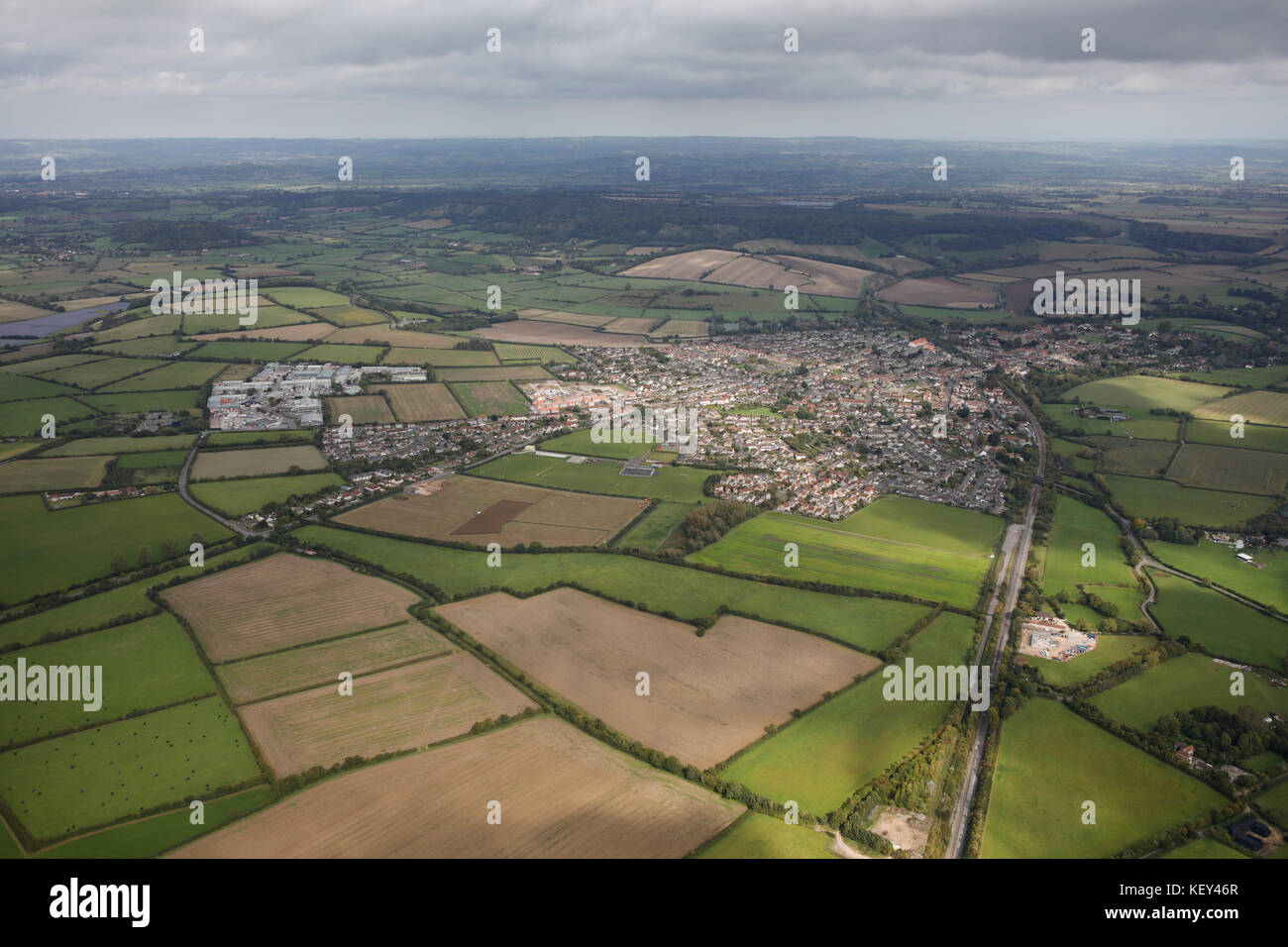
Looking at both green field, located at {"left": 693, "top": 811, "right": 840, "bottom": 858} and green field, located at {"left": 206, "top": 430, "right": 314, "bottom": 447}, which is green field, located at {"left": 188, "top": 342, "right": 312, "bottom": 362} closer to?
green field, located at {"left": 206, "top": 430, "right": 314, "bottom": 447}

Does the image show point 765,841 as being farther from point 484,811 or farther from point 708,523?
point 708,523

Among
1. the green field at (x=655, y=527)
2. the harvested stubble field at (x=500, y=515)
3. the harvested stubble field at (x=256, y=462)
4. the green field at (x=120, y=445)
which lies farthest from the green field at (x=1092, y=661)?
the green field at (x=120, y=445)

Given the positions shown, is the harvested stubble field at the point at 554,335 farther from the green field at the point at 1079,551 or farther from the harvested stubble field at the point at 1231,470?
the harvested stubble field at the point at 1231,470

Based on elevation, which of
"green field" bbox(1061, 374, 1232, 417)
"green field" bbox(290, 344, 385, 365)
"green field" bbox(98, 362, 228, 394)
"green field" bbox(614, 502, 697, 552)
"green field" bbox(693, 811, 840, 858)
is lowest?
"green field" bbox(693, 811, 840, 858)

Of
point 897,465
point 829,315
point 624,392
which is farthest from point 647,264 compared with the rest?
point 897,465

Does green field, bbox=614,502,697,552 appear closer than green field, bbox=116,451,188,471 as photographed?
Yes

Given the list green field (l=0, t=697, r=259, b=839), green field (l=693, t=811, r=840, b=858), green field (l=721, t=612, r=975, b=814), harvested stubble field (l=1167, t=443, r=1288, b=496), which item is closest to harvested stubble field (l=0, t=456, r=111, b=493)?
green field (l=0, t=697, r=259, b=839)

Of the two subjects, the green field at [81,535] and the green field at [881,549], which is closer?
the green field at [81,535]
